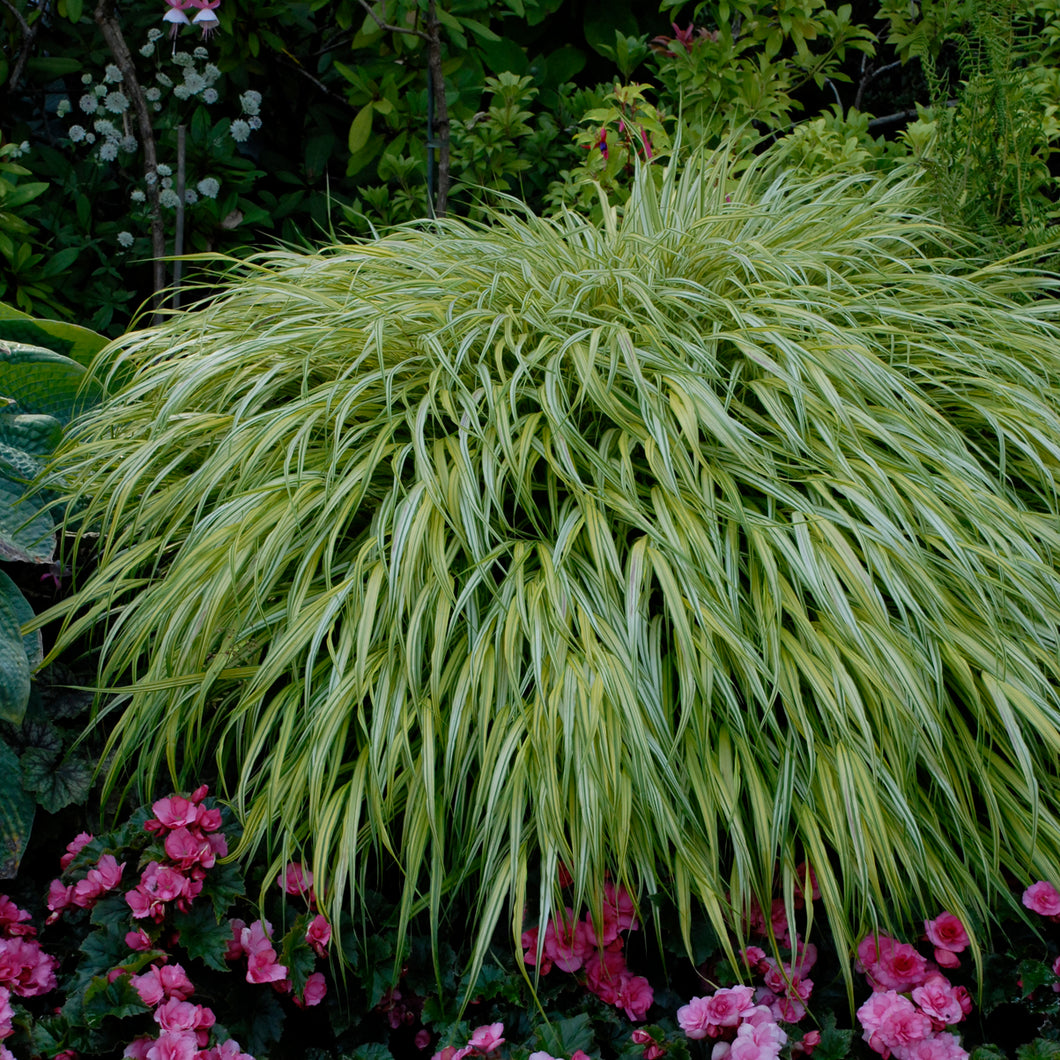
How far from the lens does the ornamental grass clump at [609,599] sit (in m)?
1.34

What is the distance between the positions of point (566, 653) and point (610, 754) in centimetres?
14

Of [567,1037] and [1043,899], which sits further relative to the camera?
[1043,899]

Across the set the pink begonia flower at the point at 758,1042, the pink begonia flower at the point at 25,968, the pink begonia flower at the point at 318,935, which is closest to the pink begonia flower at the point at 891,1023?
the pink begonia flower at the point at 758,1042

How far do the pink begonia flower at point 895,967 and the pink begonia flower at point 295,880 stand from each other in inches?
28.3

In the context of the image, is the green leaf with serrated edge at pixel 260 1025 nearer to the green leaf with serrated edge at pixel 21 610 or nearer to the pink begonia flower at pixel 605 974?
the pink begonia flower at pixel 605 974

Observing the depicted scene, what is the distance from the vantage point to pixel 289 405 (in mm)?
1694

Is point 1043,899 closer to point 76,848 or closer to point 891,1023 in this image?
point 891,1023

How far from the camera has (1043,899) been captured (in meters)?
1.35

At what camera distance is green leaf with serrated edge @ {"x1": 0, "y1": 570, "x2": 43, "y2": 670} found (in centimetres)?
154

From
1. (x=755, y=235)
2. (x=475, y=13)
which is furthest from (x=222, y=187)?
(x=755, y=235)

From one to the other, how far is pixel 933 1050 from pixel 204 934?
2.91 ft

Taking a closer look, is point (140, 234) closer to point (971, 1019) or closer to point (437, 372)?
point (437, 372)

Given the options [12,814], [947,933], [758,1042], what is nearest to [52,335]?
[12,814]

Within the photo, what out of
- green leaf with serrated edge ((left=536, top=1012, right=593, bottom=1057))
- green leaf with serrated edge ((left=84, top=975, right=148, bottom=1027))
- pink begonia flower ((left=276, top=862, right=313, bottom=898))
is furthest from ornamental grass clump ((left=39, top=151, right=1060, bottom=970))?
green leaf with serrated edge ((left=84, top=975, right=148, bottom=1027))
